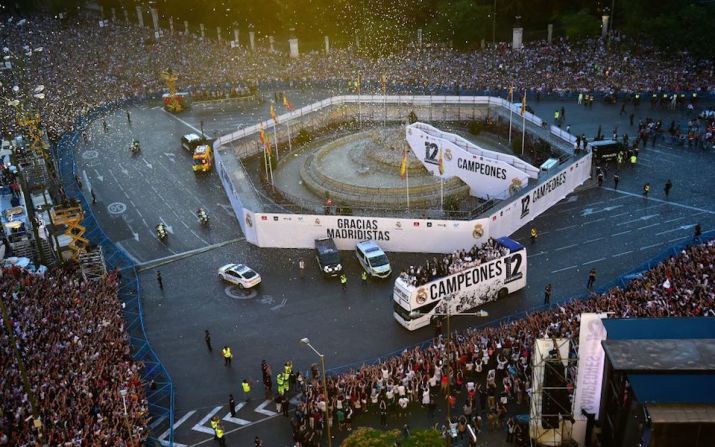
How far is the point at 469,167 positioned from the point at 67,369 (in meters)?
25.6

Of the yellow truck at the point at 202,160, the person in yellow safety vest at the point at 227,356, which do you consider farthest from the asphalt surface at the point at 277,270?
the yellow truck at the point at 202,160

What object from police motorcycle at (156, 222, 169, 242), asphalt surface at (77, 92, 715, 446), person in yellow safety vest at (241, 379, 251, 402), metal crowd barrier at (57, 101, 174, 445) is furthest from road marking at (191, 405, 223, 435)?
police motorcycle at (156, 222, 169, 242)

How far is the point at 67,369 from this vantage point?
24.6 meters

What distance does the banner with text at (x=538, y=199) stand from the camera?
36.6 metres

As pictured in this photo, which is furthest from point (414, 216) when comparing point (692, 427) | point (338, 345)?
point (692, 427)

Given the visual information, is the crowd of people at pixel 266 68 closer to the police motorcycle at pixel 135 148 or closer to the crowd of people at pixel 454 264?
the police motorcycle at pixel 135 148

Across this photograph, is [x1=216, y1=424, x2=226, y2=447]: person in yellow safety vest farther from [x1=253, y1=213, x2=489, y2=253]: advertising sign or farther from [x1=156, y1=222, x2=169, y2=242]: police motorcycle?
[x1=156, y1=222, x2=169, y2=242]: police motorcycle

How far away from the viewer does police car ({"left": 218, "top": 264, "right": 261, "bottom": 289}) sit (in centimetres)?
3456

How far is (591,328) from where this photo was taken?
19.3m

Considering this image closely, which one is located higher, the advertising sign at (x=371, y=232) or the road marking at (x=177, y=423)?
the advertising sign at (x=371, y=232)

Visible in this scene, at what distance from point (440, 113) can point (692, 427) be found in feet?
143

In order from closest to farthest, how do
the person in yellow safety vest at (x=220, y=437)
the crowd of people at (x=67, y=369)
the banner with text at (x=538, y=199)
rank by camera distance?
1. the crowd of people at (x=67, y=369)
2. the person in yellow safety vest at (x=220, y=437)
3. the banner with text at (x=538, y=199)

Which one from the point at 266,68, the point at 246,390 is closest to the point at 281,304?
the point at 246,390

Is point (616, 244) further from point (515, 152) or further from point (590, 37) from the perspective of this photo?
point (590, 37)
